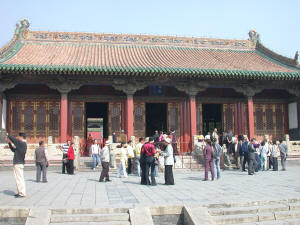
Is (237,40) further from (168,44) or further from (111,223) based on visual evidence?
(111,223)

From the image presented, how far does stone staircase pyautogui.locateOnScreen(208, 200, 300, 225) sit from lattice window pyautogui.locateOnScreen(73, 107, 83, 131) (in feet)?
38.8

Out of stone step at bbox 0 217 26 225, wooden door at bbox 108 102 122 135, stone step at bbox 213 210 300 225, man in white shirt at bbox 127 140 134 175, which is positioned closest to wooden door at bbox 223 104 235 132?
wooden door at bbox 108 102 122 135

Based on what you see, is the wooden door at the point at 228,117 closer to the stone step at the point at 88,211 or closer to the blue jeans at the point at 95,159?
the blue jeans at the point at 95,159

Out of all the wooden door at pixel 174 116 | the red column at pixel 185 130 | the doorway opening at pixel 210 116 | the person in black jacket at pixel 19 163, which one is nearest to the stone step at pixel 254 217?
the person in black jacket at pixel 19 163

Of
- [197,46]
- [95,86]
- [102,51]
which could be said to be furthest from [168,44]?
[95,86]

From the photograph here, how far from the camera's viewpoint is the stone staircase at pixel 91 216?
5594mm

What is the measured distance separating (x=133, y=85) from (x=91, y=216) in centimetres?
1104

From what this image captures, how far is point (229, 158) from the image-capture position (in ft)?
47.1

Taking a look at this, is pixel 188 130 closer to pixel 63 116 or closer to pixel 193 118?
pixel 193 118

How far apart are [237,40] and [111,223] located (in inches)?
722

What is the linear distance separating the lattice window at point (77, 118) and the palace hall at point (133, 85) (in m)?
0.05

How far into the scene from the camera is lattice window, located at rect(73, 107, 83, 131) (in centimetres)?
1688

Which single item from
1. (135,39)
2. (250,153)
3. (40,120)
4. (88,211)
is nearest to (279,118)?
(250,153)

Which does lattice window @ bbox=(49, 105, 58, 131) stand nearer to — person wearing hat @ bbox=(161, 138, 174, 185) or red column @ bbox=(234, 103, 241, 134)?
person wearing hat @ bbox=(161, 138, 174, 185)
